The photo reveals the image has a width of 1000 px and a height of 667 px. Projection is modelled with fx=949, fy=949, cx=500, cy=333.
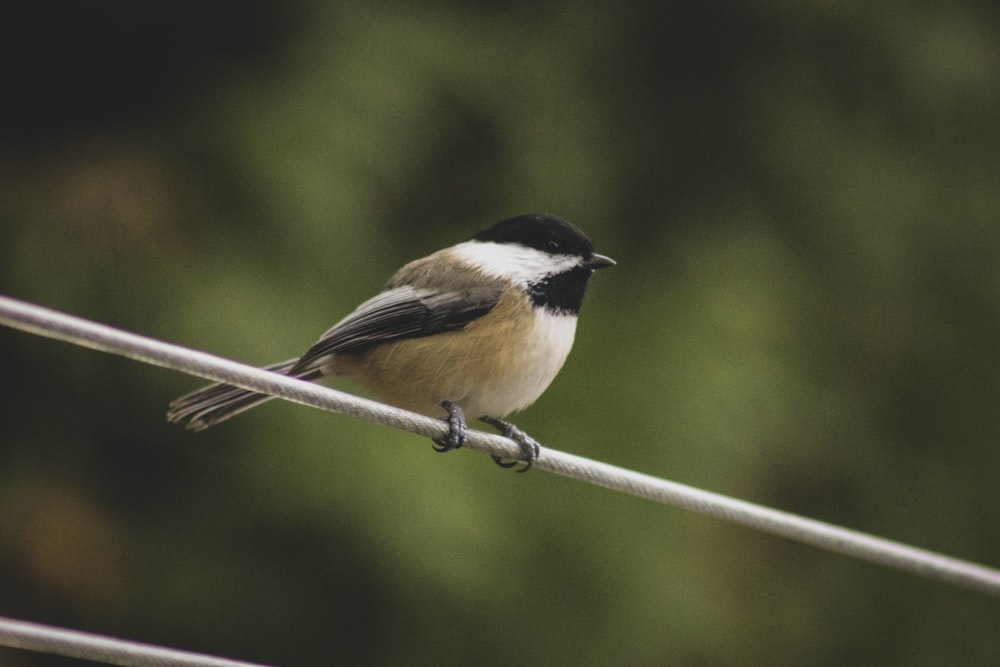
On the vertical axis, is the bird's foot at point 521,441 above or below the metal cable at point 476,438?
below

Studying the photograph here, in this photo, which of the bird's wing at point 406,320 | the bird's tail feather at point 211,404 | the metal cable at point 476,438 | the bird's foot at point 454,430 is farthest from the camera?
Result: the bird's wing at point 406,320

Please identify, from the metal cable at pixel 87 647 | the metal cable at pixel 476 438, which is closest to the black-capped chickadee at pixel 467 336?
the metal cable at pixel 476 438

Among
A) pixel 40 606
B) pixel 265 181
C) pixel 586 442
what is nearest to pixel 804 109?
pixel 586 442

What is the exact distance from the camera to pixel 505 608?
6.77 feet

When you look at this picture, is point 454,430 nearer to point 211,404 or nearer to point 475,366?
point 475,366

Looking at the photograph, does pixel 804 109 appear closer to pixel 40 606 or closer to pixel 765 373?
pixel 765 373

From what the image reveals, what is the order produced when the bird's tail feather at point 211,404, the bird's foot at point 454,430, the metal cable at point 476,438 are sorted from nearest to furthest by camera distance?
the metal cable at point 476,438 < the bird's foot at point 454,430 < the bird's tail feather at point 211,404

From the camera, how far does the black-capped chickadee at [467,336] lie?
5.57ft

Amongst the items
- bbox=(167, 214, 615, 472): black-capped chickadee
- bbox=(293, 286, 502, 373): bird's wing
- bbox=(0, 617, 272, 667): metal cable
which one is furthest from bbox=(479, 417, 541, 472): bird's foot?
bbox=(0, 617, 272, 667): metal cable

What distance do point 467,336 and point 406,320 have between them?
123 millimetres

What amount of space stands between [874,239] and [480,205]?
114 cm

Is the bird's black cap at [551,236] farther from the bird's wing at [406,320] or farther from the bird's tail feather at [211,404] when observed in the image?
the bird's tail feather at [211,404]

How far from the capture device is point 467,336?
5.65 feet

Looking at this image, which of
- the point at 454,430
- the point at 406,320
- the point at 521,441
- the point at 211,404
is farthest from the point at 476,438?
the point at 211,404
